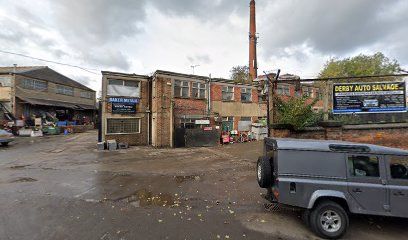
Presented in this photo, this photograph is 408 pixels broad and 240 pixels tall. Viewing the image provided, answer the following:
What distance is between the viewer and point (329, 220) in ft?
14.9

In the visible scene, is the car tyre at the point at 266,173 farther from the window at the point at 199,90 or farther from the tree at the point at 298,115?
the window at the point at 199,90

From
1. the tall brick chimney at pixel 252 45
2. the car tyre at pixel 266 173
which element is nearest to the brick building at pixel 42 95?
the tall brick chimney at pixel 252 45

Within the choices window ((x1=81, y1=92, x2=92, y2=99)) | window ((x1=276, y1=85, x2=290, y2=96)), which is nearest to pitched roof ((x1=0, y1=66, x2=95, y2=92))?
window ((x1=81, y1=92, x2=92, y2=99))

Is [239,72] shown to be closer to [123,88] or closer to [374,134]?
[123,88]

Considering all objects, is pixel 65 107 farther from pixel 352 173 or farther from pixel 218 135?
pixel 352 173

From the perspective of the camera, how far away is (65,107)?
34688 millimetres

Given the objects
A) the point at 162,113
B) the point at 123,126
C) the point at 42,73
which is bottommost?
the point at 123,126

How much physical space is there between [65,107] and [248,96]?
91.6 feet

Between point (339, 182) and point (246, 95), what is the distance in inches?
771

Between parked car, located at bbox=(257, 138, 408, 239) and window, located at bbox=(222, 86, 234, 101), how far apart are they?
17.6 meters

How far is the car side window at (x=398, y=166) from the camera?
178 inches

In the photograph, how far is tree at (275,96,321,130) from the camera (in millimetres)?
9125

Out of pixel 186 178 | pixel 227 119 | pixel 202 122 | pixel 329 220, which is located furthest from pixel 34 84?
pixel 329 220

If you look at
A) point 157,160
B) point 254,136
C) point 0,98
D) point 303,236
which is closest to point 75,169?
point 157,160
